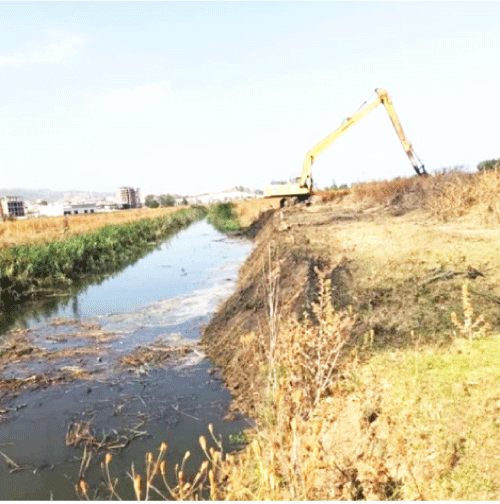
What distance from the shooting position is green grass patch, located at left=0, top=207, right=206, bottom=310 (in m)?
15.3

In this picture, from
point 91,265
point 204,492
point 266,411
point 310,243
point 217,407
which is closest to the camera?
point 204,492

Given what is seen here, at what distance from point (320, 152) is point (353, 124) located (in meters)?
2.50

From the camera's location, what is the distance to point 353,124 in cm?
2831

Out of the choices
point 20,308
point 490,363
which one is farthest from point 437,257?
point 20,308

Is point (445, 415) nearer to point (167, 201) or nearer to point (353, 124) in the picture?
point (353, 124)

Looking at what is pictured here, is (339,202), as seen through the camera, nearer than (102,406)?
No

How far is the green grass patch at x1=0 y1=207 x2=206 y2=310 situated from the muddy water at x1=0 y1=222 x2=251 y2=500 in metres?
1.77

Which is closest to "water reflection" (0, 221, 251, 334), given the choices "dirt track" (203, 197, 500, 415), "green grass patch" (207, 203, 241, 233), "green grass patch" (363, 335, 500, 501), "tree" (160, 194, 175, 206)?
"dirt track" (203, 197, 500, 415)

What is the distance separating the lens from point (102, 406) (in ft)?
23.0

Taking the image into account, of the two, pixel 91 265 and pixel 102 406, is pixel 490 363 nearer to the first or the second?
pixel 102 406

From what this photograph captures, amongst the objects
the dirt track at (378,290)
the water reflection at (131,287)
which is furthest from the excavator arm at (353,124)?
the dirt track at (378,290)

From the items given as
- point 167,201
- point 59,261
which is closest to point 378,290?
point 59,261

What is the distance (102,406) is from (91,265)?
Answer: 1469 cm

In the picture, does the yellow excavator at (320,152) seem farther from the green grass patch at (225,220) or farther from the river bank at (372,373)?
the river bank at (372,373)
